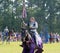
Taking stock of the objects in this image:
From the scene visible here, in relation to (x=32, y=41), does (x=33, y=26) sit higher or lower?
higher

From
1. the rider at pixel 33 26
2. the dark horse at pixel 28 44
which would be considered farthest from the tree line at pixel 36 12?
the dark horse at pixel 28 44

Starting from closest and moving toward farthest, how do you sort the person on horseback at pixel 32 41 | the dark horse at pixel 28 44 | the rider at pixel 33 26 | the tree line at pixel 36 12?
the dark horse at pixel 28 44 < the person on horseback at pixel 32 41 < the rider at pixel 33 26 < the tree line at pixel 36 12

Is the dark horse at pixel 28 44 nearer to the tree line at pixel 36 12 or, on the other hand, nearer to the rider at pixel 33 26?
the rider at pixel 33 26

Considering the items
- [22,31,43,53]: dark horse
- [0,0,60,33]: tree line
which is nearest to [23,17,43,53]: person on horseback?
[22,31,43,53]: dark horse

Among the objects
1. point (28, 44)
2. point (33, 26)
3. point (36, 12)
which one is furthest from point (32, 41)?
point (36, 12)

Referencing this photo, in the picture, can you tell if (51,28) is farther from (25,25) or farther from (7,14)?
(25,25)

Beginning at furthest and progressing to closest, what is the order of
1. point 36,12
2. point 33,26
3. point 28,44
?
point 36,12
point 33,26
point 28,44

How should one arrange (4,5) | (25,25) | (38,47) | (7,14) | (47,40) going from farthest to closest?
(4,5)
(7,14)
(47,40)
(38,47)
(25,25)

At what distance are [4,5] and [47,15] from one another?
10.0 meters

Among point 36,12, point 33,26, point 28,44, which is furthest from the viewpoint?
point 36,12

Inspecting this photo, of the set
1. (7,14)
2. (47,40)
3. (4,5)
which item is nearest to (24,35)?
(47,40)

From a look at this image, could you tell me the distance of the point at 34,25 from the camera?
49.4 ft

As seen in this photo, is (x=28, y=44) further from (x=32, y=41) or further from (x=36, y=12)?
(x=36, y=12)

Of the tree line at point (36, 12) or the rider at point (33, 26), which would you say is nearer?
the rider at point (33, 26)
